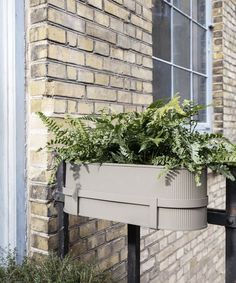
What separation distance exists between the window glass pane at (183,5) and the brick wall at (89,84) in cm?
75

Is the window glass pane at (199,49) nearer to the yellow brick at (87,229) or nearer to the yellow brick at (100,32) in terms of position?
the yellow brick at (100,32)

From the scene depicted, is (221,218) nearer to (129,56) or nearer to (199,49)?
(129,56)

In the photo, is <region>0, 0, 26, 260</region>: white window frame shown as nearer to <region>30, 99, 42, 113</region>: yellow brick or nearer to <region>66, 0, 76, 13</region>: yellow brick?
<region>30, 99, 42, 113</region>: yellow brick

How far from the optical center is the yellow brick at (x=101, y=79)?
1.80 meters

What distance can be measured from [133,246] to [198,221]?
289 millimetres

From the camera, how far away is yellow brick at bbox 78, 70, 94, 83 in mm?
1695

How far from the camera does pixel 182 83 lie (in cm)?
303

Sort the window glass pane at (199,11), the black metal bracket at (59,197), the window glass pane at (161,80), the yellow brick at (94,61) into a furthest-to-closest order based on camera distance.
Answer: the window glass pane at (199,11) < the window glass pane at (161,80) < the yellow brick at (94,61) < the black metal bracket at (59,197)

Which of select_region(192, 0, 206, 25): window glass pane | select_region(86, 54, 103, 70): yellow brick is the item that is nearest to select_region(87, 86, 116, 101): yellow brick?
select_region(86, 54, 103, 70): yellow brick

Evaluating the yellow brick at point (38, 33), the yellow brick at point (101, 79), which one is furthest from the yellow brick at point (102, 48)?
the yellow brick at point (38, 33)

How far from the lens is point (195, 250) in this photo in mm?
2934

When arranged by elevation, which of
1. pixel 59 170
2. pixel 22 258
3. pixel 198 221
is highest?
pixel 59 170

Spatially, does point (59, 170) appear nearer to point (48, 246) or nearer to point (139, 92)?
point (48, 246)

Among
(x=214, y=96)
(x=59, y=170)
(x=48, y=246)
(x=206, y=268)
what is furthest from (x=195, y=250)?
(x=59, y=170)
